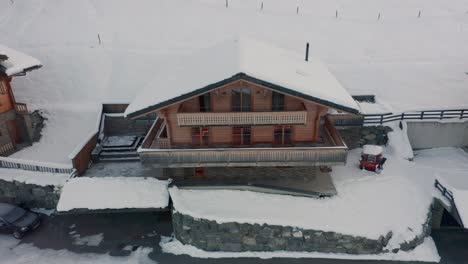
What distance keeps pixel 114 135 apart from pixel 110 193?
905cm

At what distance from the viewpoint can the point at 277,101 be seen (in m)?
20.6

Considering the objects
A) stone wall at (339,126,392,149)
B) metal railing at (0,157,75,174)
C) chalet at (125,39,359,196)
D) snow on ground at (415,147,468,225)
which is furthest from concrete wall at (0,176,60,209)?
snow on ground at (415,147,468,225)

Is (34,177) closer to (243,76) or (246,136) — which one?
(246,136)

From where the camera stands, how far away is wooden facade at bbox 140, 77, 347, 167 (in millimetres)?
20031

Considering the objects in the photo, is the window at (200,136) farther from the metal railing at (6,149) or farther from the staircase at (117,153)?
the metal railing at (6,149)

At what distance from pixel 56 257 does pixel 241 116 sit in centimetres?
1349

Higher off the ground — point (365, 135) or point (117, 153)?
point (365, 135)

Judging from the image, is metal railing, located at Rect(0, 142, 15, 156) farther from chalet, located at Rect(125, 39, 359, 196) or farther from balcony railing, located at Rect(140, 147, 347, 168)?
balcony railing, located at Rect(140, 147, 347, 168)

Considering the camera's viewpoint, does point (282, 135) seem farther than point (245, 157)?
Yes

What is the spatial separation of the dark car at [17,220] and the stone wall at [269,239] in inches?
369

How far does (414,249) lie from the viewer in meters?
19.3

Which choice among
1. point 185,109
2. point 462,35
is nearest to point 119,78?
point 185,109

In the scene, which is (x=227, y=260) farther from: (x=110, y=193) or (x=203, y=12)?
(x=203, y=12)

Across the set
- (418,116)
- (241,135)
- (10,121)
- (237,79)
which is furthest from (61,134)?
(418,116)
